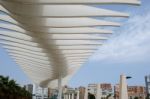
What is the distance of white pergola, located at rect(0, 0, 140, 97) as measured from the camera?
14672 mm

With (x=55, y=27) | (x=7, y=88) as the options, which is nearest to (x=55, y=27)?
(x=55, y=27)

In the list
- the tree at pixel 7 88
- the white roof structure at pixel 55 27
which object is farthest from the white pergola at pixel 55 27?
the tree at pixel 7 88

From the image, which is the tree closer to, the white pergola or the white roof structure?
the white pergola

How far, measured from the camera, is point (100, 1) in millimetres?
13031

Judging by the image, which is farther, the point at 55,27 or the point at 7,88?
the point at 7,88

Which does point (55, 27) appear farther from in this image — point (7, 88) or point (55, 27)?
point (7, 88)

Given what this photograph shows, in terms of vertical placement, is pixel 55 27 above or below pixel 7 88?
above

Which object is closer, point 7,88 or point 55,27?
point 55,27

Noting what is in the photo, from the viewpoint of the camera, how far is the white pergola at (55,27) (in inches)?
578

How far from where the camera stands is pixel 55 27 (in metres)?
17.9

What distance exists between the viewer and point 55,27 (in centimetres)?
1791

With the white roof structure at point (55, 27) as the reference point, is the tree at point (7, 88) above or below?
below

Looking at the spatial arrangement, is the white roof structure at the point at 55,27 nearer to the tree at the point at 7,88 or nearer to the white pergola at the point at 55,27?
the white pergola at the point at 55,27

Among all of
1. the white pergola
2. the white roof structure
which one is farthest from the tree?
the white roof structure
